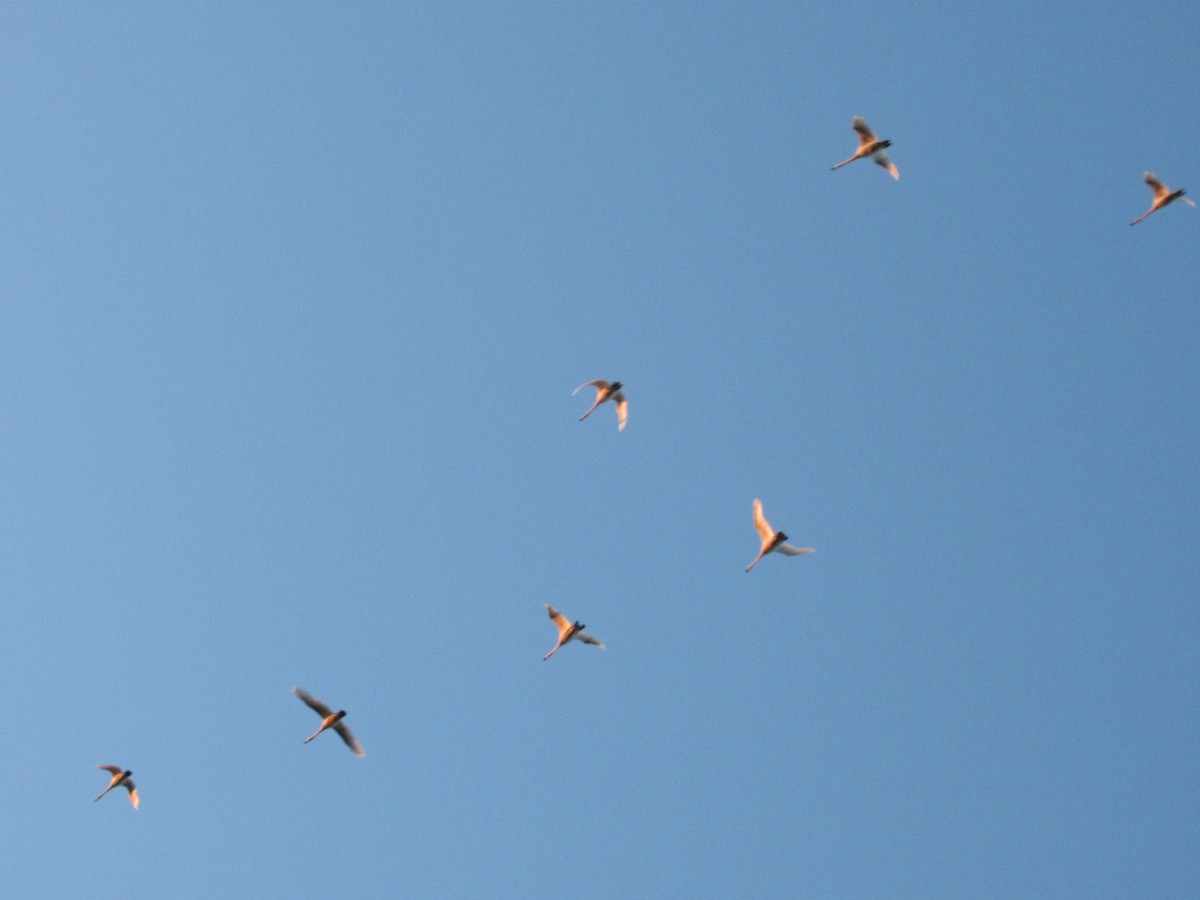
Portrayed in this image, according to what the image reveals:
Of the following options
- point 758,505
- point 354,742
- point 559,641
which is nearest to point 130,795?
point 354,742

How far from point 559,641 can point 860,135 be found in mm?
20953

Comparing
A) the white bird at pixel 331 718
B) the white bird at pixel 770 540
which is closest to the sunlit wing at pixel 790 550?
the white bird at pixel 770 540

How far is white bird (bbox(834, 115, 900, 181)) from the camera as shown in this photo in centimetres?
6122

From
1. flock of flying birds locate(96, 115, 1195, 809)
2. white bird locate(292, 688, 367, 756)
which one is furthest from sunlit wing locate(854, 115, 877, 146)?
white bird locate(292, 688, 367, 756)

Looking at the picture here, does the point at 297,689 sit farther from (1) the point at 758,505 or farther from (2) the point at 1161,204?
(2) the point at 1161,204

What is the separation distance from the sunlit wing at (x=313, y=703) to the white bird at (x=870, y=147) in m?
26.0

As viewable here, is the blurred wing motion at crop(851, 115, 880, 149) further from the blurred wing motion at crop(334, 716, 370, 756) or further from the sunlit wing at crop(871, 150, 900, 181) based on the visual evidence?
the blurred wing motion at crop(334, 716, 370, 756)

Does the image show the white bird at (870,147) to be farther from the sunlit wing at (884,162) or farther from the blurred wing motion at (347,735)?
the blurred wing motion at (347,735)

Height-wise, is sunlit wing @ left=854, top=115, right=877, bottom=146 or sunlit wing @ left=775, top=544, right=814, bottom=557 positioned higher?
sunlit wing @ left=854, top=115, right=877, bottom=146

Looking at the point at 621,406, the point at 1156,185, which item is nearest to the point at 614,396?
the point at 621,406

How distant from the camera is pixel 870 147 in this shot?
2421 inches

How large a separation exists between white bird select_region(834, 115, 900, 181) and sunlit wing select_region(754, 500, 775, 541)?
46.6 ft

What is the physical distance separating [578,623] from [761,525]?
728 centimetres

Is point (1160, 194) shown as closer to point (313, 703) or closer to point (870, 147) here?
point (870, 147)
